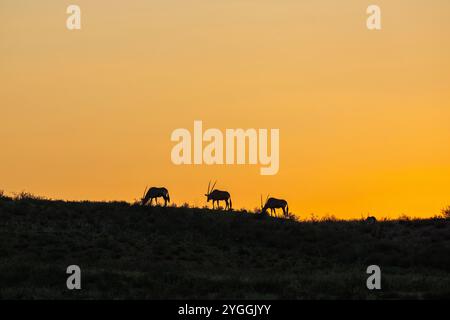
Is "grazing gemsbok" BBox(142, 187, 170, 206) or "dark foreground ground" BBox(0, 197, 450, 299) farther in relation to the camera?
"grazing gemsbok" BBox(142, 187, 170, 206)

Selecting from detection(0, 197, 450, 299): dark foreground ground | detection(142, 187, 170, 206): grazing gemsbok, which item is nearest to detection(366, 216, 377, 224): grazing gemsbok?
detection(0, 197, 450, 299): dark foreground ground

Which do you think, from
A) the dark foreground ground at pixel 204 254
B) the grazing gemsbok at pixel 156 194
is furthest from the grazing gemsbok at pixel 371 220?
the grazing gemsbok at pixel 156 194

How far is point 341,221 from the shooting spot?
66312 millimetres

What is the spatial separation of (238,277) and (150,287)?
4960mm

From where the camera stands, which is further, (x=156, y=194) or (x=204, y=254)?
(x=156, y=194)

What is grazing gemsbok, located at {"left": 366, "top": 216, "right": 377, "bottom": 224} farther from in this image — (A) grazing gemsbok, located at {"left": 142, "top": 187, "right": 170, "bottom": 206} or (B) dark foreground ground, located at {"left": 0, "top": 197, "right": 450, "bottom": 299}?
(A) grazing gemsbok, located at {"left": 142, "top": 187, "right": 170, "bottom": 206}

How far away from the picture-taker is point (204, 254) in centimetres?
5534

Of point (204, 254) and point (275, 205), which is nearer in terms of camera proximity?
point (204, 254)

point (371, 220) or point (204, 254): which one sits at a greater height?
point (371, 220)

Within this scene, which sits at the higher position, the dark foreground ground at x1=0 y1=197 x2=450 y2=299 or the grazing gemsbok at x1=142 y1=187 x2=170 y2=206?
the grazing gemsbok at x1=142 y1=187 x2=170 y2=206

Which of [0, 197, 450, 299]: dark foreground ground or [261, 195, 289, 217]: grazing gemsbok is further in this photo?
[261, 195, 289, 217]: grazing gemsbok

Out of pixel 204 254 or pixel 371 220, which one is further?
pixel 371 220

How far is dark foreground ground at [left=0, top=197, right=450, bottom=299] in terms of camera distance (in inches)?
1581

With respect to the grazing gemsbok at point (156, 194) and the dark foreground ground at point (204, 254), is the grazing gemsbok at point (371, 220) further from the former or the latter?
the grazing gemsbok at point (156, 194)
